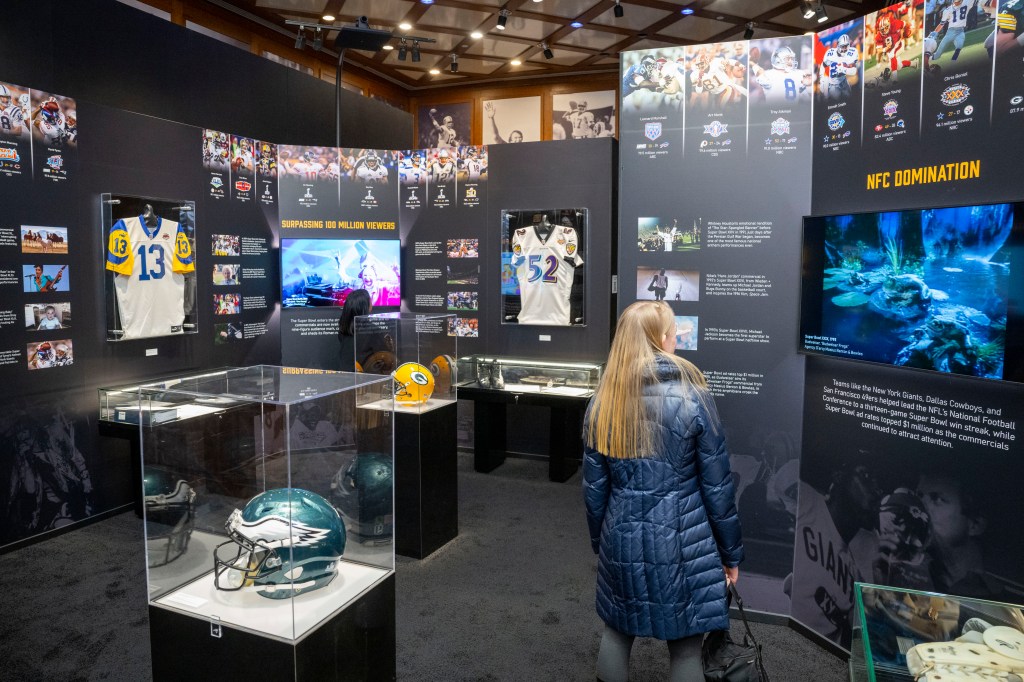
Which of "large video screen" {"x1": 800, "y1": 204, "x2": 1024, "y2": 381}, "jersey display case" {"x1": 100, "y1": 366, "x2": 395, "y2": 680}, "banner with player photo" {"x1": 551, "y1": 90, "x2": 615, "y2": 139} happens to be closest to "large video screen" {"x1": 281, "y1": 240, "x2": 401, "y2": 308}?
"banner with player photo" {"x1": 551, "y1": 90, "x2": 615, "y2": 139}

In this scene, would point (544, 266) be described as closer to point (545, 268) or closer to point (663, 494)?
point (545, 268)

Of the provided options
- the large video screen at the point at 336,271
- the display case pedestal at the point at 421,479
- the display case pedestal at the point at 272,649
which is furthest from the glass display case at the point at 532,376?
the display case pedestal at the point at 272,649

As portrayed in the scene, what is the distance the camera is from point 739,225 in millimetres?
3617

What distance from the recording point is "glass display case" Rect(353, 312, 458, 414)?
4.56 metres

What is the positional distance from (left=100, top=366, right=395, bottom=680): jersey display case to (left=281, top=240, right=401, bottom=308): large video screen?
15.3ft

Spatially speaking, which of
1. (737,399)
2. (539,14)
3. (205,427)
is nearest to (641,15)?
(539,14)

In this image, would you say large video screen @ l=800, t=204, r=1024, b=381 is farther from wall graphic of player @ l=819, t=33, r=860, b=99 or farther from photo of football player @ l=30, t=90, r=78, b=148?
photo of football player @ l=30, t=90, r=78, b=148

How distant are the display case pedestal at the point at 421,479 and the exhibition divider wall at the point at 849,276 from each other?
60.6 inches

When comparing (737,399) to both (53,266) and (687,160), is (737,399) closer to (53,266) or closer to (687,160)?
(687,160)

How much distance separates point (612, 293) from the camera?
655 cm

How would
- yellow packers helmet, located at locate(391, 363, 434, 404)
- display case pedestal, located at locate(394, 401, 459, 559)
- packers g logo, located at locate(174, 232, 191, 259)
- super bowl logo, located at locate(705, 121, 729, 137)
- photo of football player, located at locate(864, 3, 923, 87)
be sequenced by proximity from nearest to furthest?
photo of football player, located at locate(864, 3, 923, 87) < super bowl logo, located at locate(705, 121, 729, 137) < display case pedestal, located at locate(394, 401, 459, 559) < yellow packers helmet, located at locate(391, 363, 434, 404) < packers g logo, located at locate(174, 232, 191, 259)

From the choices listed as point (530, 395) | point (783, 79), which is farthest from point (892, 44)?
point (530, 395)

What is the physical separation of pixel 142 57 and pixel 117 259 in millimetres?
1671

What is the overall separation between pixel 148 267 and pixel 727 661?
491 centimetres
